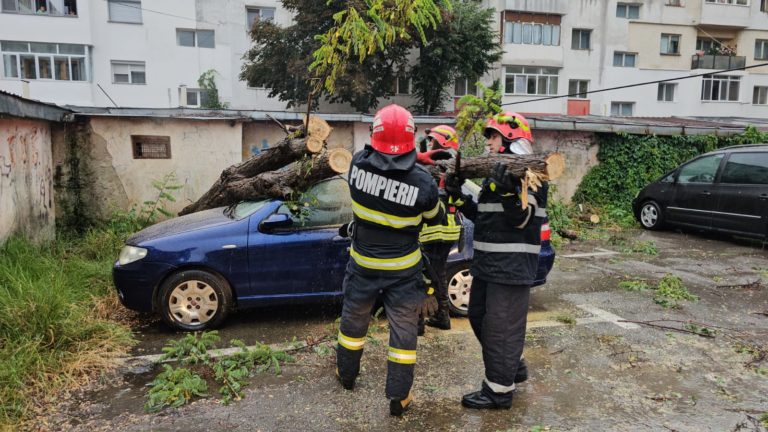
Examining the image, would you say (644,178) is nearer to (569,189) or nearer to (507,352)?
(569,189)

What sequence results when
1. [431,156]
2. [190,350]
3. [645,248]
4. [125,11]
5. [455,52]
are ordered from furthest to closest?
[125,11] → [455,52] → [645,248] → [190,350] → [431,156]

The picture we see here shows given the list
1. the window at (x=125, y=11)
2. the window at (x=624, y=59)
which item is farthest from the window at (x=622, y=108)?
the window at (x=125, y=11)

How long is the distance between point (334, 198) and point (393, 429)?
8.12ft

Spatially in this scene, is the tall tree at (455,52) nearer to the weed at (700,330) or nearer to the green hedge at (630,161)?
the green hedge at (630,161)

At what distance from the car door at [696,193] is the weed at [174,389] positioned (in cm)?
918

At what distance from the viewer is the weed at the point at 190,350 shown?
4.16 metres

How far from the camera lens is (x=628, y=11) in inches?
1218

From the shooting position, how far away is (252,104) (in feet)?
87.8

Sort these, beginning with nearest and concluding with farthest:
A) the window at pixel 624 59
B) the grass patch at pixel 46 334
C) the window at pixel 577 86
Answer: the grass patch at pixel 46 334 < the window at pixel 577 86 < the window at pixel 624 59

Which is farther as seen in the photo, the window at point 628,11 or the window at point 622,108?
the window at point 622,108

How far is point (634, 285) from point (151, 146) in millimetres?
8147

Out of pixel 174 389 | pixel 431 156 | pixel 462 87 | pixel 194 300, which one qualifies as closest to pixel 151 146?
pixel 194 300

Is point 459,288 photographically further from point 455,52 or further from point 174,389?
point 455,52

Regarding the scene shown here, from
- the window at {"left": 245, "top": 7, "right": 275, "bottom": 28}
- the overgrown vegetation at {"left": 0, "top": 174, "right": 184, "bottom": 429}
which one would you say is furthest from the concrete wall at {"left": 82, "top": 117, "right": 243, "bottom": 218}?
the window at {"left": 245, "top": 7, "right": 275, "bottom": 28}
